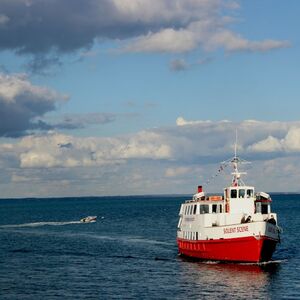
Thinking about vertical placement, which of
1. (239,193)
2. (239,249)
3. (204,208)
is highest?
(239,193)

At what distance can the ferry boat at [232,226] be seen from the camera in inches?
3280

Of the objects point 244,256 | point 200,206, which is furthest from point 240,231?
point 200,206

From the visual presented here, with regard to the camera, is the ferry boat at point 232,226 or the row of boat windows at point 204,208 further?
the row of boat windows at point 204,208

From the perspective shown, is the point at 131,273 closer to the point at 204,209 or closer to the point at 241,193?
the point at 204,209

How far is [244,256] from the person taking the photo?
8456 cm

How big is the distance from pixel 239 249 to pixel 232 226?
10.6 ft

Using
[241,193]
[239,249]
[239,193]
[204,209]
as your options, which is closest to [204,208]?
[204,209]

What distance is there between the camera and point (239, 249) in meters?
84.8

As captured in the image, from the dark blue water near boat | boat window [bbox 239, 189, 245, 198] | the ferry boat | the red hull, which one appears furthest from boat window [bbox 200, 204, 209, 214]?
the dark blue water near boat

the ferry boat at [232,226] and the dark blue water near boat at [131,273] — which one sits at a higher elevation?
the ferry boat at [232,226]

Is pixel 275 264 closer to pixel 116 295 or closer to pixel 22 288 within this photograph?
pixel 116 295

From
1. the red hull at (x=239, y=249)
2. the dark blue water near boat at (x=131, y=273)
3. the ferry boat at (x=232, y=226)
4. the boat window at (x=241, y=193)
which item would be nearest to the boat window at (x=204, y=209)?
the ferry boat at (x=232, y=226)

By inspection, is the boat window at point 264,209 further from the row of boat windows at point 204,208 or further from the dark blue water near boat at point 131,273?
the dark blue water near boat at point 131,273

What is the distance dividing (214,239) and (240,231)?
538 cm
